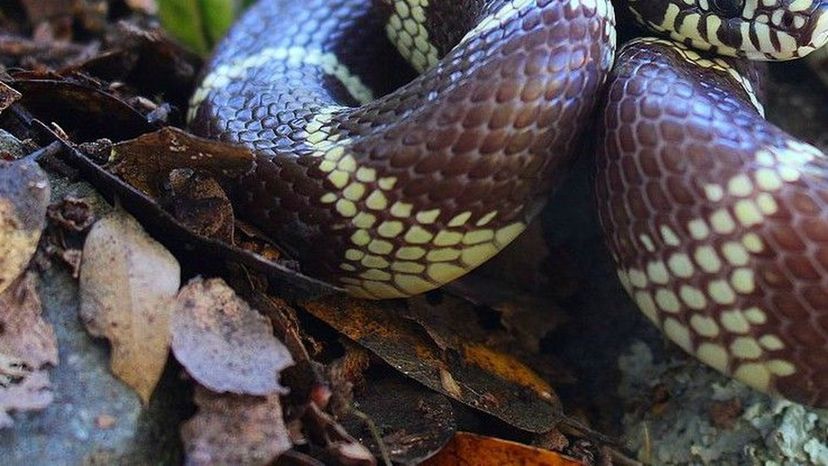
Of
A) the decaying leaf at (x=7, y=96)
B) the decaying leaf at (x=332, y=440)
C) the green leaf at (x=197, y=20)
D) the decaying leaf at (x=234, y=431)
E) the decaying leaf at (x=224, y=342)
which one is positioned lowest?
the decaying leaf at (x=332, y=440)

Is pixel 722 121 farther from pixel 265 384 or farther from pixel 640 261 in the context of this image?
pixel 265 384

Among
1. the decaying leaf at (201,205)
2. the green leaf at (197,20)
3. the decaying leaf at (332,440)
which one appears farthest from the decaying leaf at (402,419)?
the green leaf at (197,20)

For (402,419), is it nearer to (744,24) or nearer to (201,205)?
(201,205)

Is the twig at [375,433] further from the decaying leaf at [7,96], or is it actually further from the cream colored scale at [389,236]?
the decaying leaf at [7,96]

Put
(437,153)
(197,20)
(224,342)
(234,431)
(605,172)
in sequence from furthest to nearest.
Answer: (197,20) → (605,172) → (437,153) → (224,342) → (234,431)

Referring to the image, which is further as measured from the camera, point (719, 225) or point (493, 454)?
point (493, 454)

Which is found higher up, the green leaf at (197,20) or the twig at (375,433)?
the green leaf at (197,20)

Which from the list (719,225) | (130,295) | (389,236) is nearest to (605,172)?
(719,225)
